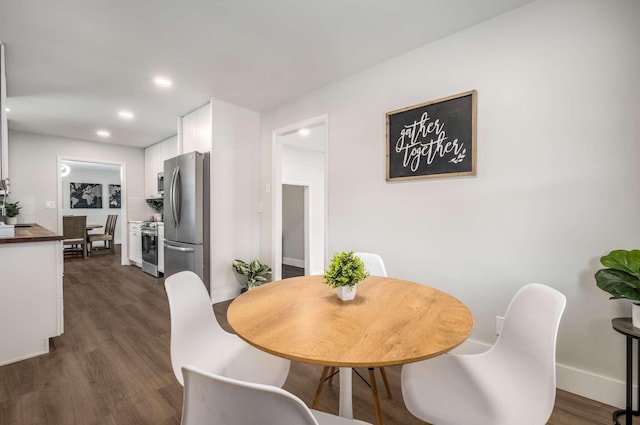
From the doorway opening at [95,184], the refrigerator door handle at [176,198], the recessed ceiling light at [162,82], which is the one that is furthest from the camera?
the doorway opening at [95,184]

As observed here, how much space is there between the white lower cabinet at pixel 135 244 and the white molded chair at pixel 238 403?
565 centimetres

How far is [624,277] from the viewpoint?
56.5 inches

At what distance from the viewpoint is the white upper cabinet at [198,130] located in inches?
144

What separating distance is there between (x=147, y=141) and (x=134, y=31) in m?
4.05

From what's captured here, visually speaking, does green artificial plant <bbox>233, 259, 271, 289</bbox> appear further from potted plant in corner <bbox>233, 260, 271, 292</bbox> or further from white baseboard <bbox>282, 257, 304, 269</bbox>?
white baseboard <bbox>282, 257, 304, 269</bbox>

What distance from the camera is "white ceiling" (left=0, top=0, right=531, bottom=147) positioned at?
196cm

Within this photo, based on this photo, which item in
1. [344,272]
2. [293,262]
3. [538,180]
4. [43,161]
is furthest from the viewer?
[293,262]

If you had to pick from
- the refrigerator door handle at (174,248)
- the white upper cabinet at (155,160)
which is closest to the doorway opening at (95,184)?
the white upper cabinet at (155,160)

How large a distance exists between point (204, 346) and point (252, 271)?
2299 millimetres

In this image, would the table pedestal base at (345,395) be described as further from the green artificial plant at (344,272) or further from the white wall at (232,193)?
the white wall at (232,193)

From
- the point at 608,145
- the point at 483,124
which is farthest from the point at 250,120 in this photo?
the point at 608,145

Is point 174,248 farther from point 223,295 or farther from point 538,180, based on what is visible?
point 538,180

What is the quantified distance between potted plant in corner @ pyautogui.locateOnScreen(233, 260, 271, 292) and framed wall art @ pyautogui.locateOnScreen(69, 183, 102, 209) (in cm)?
745

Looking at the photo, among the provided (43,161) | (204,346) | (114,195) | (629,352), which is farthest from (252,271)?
(114,195)
